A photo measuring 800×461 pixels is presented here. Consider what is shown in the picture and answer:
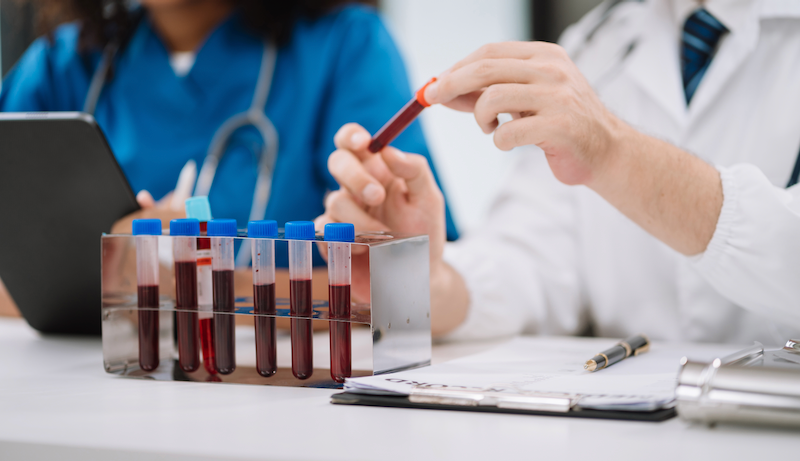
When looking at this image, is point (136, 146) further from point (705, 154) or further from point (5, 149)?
point (705, 154)

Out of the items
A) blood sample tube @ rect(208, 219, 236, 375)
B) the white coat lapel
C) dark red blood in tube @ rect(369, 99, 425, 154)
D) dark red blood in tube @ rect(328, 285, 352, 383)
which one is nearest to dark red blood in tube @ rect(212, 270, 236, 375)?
blood sample tube @ rect(208, 219, 236, 375)

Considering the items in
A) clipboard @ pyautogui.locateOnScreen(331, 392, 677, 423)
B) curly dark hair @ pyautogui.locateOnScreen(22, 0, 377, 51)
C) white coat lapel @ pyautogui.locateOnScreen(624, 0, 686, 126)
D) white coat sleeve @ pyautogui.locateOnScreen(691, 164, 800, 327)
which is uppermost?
curly dark hair @ pyautogui.locateOnScreen(22, 0, 377, 51)

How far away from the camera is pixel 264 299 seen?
0.59 metres

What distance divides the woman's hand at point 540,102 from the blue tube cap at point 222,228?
0.77ft

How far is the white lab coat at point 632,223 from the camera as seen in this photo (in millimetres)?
878

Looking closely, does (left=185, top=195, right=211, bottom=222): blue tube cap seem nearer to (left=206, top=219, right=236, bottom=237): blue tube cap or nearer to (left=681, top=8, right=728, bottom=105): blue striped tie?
(left=206, top=219, right=236, bottom=237): blue tube cap

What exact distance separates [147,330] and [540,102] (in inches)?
17.3

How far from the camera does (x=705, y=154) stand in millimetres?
938

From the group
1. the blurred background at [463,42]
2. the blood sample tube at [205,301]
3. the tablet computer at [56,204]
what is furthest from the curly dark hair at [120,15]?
the blurred background at [463,42]

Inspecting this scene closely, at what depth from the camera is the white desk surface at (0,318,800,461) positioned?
0.40 meters

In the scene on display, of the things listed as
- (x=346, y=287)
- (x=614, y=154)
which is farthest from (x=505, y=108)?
(x=346, y=287)

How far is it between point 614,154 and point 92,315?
2.13 feet

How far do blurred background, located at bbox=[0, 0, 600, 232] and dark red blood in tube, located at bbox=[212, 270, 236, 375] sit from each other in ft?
5.34

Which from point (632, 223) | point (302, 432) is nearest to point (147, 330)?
point (302, 432)
